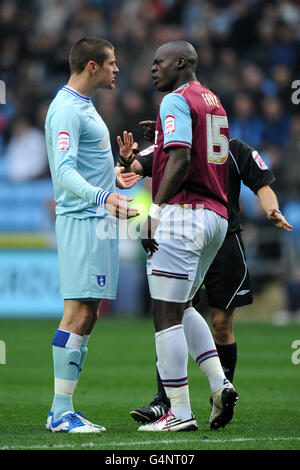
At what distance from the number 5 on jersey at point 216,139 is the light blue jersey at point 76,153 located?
70 cm

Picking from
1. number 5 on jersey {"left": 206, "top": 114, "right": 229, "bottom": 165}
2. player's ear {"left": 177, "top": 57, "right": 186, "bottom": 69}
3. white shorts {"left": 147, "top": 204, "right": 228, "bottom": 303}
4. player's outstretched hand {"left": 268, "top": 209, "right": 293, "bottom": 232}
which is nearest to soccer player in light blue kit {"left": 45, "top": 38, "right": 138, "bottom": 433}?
white shorts {"left": 147, "top": 204, "right": 228, "bottom": 303}

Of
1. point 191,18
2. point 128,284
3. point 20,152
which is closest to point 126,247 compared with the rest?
point 128,284

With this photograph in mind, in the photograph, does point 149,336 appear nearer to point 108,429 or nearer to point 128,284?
point 128,284

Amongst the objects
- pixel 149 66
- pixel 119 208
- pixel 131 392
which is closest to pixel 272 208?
pixel 119 208

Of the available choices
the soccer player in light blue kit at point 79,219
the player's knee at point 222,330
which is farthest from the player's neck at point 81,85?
the player's knee at point 222,330

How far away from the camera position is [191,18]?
20.0 meters

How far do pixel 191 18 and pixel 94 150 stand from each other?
1449cm

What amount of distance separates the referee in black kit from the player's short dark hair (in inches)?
29.8

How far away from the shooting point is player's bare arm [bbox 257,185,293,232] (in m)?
6.53

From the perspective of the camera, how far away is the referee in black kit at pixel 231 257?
22.7 ft

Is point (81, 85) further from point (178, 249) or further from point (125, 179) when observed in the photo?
point (178, 249)

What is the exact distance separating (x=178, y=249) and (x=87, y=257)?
1.96ft

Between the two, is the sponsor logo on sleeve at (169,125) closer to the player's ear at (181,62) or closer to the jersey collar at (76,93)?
the player's ear at (181,62)

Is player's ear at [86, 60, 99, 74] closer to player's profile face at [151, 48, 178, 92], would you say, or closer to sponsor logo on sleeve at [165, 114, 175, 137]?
player's profile face at [151, 48, 178, 92]
